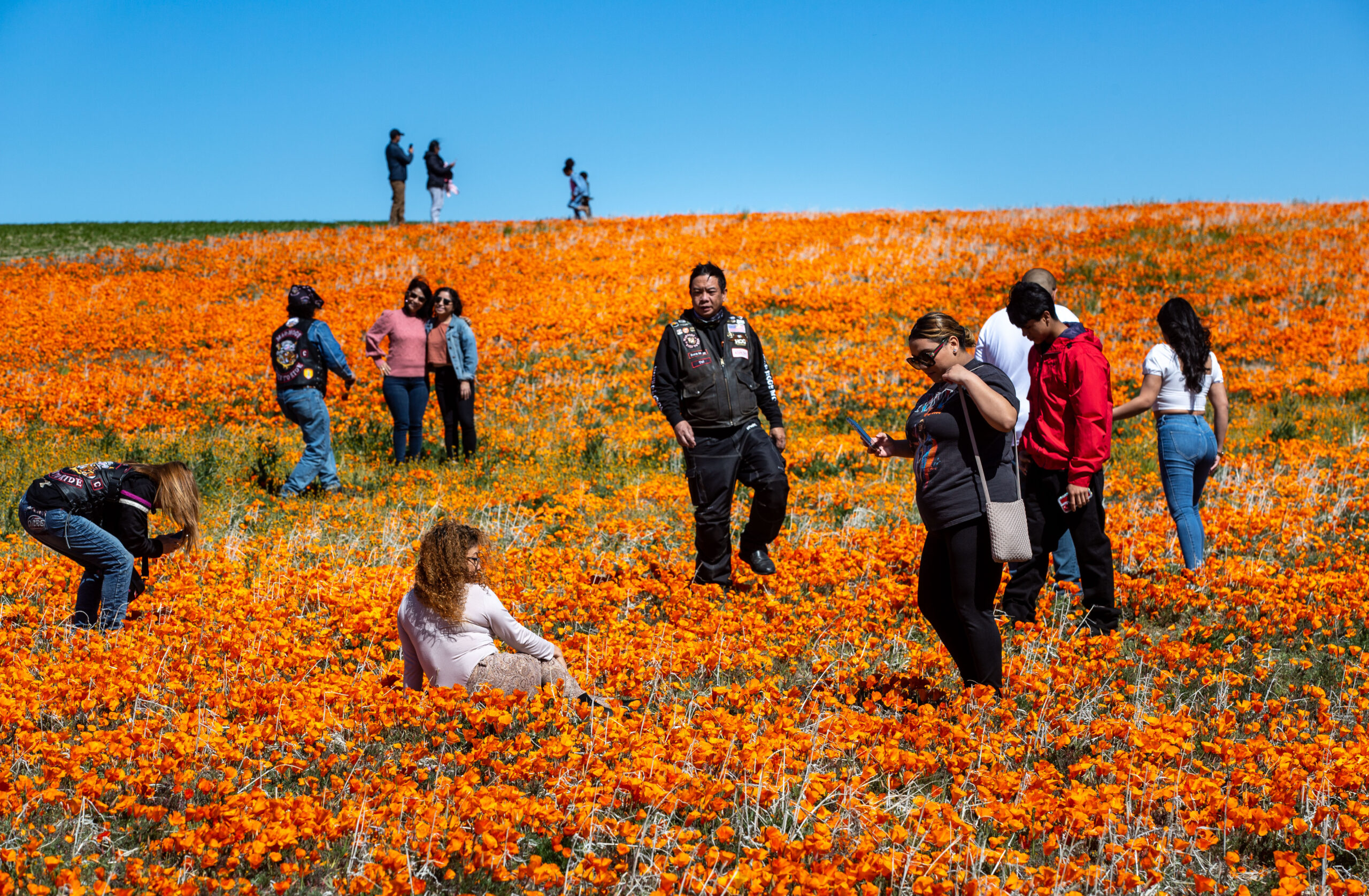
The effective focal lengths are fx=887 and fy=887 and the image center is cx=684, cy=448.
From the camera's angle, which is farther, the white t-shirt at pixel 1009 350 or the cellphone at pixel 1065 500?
the white t-shirt at pixel 1009 350

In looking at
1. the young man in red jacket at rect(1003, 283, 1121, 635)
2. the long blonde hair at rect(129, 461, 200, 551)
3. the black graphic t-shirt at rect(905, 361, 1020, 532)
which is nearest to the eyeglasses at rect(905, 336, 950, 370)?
the black graphic t-shirt at rect(905, 361, 1020, 532)

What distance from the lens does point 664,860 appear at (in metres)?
3.20

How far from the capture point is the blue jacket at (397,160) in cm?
2484

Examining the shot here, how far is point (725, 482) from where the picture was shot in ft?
20.1

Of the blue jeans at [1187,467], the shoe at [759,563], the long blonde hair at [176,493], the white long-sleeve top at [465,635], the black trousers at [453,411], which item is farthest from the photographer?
the black trousers at [453,411]

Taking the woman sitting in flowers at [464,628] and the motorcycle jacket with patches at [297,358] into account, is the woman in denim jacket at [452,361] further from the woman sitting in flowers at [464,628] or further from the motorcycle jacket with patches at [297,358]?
the woman sitting in flowers at [464,628]

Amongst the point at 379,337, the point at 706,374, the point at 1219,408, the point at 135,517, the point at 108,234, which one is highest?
the point at 108,234

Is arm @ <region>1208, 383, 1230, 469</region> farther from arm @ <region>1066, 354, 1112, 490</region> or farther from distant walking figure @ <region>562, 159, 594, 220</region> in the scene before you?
distant walking figure @ <region>562, 159, 594, 220</region>

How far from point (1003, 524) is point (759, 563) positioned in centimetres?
283

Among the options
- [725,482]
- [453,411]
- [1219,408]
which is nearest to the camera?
[725,482]

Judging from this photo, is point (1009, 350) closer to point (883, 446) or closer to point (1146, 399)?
point (1146, 399)

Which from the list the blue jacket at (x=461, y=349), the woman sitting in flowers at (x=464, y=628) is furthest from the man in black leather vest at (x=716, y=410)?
the blue jacket at (x=461, y=349)

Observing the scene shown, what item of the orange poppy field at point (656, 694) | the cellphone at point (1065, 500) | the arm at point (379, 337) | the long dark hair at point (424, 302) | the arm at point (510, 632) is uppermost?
the long dark hair at point (424, 302)

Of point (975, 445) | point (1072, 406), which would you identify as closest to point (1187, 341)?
point (1072, 406)
